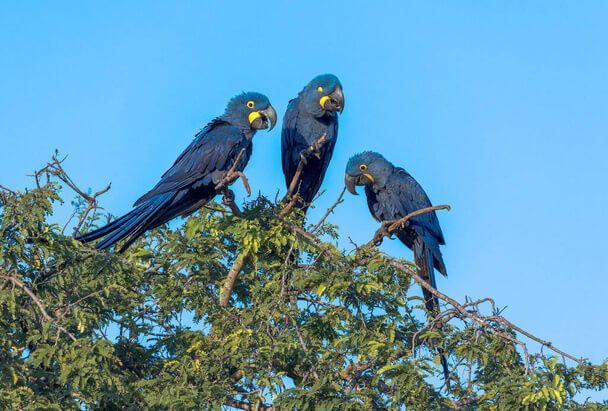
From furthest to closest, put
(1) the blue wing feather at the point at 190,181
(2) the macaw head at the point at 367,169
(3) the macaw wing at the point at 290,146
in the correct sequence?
(2) the macaw head at the point at 367,169
(3) the macaw wing at the point at 290,146
(1) the blue wing feather at the point at 190,181

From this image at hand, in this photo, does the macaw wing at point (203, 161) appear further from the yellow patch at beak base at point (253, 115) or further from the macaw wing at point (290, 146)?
the macaw wing at point (290, 146)

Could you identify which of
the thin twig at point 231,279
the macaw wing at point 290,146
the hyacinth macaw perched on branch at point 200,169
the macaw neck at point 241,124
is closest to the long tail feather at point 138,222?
the hyacinth macaw perched on branch at point 200,169

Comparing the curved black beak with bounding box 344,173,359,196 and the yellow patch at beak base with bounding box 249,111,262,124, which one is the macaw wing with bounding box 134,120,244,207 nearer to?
the yellow patch at beak base with bounding box 249,111,262,124

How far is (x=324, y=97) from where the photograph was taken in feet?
24.6

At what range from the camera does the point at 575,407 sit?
4.45m

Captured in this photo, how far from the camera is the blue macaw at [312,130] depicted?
292 inches

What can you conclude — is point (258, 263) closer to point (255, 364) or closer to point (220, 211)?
point (220, 211)

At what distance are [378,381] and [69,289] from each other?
90.9 inches

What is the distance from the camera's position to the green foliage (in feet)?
13.3

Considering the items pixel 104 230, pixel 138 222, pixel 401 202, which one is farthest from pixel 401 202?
pixel 104 230

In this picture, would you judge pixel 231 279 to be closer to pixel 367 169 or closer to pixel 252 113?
pixel 252 113

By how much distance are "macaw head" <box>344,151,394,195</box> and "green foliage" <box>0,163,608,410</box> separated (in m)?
2.39

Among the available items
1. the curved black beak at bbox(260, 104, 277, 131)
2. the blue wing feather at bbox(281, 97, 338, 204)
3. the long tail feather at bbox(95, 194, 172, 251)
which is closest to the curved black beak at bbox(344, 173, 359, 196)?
the blue wing feather at bbox(281, 97, 338, 204)

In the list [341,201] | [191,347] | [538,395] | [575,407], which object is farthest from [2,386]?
[575,407]
